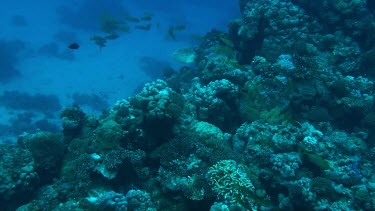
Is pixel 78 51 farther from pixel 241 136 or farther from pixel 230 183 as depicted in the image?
pixel 230 183

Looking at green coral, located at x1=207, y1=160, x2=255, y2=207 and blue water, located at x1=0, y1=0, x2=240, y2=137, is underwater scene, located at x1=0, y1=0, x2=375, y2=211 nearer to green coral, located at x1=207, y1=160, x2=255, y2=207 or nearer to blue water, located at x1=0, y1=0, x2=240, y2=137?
green coral, located at x1=207, y1=160, x2=255, y2=207

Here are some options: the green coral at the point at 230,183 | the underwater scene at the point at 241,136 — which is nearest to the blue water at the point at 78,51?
the underwater scene at the point at 241,136

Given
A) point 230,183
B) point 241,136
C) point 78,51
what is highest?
point 78,51

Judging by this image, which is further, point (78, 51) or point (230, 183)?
point (78, 51)

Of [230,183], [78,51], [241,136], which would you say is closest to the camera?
[230,183]

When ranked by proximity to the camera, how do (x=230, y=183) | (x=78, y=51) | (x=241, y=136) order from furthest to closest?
(x=78, y=51), (x=241, y=136), (x=230, y=183)

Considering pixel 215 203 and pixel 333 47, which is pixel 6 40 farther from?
pixel 215 203

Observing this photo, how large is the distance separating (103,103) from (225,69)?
1676 centimetres

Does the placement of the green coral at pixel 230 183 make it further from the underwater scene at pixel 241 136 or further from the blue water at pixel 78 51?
the blue water at pixel 78 51

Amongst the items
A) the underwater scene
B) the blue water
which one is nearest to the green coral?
the underwater scene

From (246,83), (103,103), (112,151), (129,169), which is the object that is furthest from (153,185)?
(103,103)

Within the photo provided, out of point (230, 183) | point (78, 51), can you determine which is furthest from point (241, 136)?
point (78, 51)

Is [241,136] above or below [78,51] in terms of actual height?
below

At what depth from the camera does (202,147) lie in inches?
335
